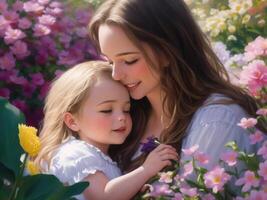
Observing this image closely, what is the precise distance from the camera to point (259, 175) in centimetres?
235

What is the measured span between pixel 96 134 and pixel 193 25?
0.59 m

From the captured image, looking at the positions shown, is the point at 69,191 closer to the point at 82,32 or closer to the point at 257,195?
the point at 257,195

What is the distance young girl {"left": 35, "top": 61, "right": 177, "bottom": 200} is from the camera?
2.86 meters

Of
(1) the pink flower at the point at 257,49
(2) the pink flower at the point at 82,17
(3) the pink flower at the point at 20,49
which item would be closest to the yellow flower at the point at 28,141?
(1) the pink flower at the point at 257,49

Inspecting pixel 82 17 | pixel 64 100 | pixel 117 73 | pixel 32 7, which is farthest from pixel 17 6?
pixel 117 73

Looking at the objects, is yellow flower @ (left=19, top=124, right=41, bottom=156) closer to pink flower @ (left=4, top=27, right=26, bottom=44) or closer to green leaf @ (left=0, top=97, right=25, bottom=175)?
green leaf @ (left=0, top=97, right=25, bottom=175)

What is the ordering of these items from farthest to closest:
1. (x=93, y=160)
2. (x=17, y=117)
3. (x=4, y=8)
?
1. (x=4, y=8)
2. (x=93, y=160)
3. (x=17, y=117)

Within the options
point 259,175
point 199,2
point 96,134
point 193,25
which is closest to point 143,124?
point 96,134

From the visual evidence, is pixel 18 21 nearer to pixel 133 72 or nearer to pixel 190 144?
pixel 133 72

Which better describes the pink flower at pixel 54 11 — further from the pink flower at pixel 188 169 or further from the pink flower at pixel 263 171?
the pink flower at pixel 263 171

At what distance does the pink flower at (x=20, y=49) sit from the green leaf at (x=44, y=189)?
1872mm

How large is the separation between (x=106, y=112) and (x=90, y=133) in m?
0.11

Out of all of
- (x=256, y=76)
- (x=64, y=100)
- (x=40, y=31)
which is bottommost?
(x=40, y=31)

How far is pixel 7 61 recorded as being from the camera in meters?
3.93
